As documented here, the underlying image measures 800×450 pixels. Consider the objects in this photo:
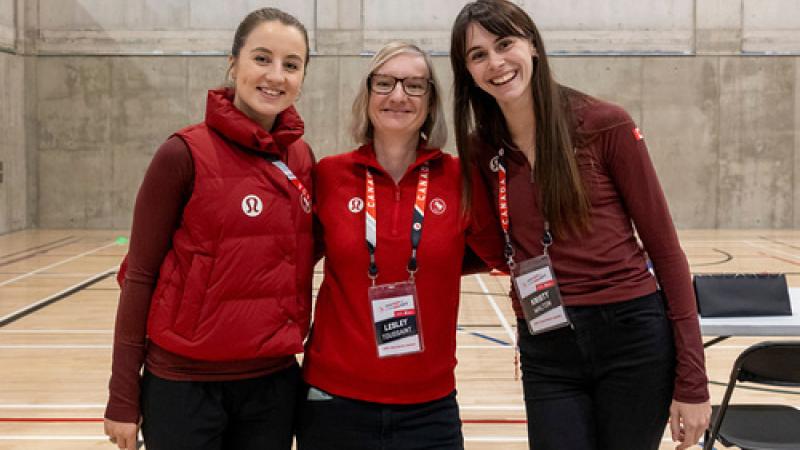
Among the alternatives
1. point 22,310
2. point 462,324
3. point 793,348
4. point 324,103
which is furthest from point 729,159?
point 793,348

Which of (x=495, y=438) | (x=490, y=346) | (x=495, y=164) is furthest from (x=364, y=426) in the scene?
(x=490, y=346)

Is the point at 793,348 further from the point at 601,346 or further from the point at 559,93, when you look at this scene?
the point at 559,93

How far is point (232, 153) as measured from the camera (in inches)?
77.8

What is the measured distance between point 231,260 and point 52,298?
7203 mm

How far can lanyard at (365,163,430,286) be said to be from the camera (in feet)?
6.56

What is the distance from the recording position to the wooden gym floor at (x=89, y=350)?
14.3 ft

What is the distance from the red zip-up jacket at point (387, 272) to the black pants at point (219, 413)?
123mm

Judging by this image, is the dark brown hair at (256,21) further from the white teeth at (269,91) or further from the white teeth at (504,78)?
the white teeth at (504,78)

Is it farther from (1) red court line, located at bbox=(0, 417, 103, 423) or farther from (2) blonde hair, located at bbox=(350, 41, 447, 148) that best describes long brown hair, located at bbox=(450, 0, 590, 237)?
(1) red court line, located at bbox=(0, 417, 103, 423)

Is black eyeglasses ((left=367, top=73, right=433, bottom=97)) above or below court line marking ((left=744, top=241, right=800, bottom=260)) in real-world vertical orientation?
above

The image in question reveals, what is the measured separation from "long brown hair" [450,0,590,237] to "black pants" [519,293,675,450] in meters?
0.26

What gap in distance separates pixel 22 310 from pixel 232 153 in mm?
6582

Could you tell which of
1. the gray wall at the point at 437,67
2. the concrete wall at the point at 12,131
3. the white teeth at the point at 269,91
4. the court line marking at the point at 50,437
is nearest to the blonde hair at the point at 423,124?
the white teeth at the point at 269,91

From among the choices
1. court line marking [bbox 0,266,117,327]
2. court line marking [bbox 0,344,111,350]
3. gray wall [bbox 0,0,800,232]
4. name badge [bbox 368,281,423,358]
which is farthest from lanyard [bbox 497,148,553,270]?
gray wall [bbox 0,0,800,232]
